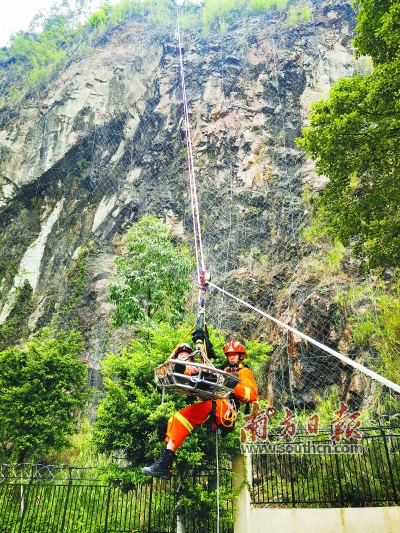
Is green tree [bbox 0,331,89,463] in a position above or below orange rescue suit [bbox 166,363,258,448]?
above

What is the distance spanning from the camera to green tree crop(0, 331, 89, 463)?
906 centimetres

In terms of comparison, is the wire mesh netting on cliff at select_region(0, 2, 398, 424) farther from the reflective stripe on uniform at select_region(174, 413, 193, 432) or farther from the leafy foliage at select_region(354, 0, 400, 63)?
the reflective stripe on uniform at select_region(174, 413, 193, 432)

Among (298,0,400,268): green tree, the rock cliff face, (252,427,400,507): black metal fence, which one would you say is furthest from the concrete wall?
the rock cliff face

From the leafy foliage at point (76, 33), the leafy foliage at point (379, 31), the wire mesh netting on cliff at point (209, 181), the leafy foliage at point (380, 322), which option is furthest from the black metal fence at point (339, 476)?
the leafy foliage at point (76, 33)

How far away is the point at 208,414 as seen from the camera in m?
3.66

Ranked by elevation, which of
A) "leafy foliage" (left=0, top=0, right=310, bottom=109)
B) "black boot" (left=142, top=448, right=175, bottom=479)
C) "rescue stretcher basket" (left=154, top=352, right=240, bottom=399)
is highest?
"leafy foliage" (left=0, top=0, right=310, bottom=109)

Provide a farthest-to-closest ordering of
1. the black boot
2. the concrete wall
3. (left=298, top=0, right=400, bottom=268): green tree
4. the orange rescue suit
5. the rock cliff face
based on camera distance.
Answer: the rock cliff face, (left=298, top=0, right=400, bottom=268): green tree, the concrete wall, the orange rescue suit, the black boot

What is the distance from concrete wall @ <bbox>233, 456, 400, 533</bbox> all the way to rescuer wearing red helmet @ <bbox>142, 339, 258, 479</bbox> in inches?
93.4

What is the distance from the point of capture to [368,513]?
5.38 metres

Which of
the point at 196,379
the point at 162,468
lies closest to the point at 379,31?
the point at 196,379

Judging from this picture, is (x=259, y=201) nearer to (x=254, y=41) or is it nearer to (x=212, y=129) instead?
(x=212, y=129)

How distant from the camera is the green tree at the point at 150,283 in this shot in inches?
389

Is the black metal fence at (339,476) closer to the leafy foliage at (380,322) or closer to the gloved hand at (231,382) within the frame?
the leafy foliage at (380,322)

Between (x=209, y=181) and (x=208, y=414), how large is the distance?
14364 mm
